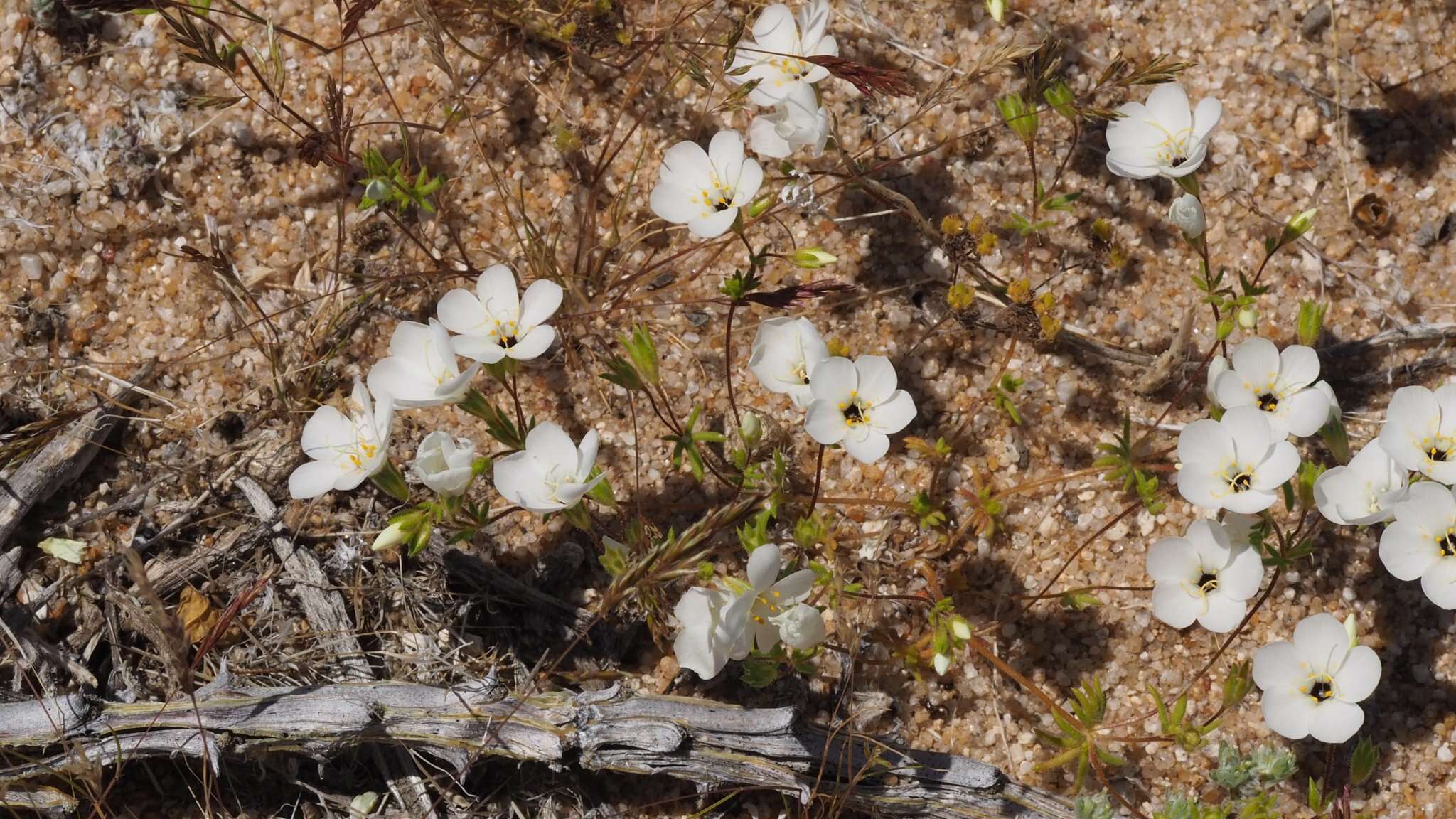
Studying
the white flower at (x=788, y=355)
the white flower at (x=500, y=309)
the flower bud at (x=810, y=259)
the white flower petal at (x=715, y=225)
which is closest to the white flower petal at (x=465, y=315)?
the white flower at (x=500, y=309)

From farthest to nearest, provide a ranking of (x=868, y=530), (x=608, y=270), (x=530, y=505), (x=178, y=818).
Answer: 1. (x=608, y=270)
2. (x=868, y=530)
3. (x=178, y=818)
4. (x=530, y=505)

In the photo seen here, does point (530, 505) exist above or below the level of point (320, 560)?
above

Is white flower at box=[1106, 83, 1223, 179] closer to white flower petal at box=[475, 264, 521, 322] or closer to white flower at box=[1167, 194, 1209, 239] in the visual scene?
white flower at box=[1167, 194, 1209, 239]

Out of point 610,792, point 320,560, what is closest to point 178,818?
point 320,560

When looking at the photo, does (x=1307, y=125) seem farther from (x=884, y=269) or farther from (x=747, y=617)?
(x=747, y=617)

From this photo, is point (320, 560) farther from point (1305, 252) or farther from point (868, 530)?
point (1305, 252)

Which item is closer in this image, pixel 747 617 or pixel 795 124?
pixel 747 617

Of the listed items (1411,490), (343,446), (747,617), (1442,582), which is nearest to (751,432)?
(747,617)
